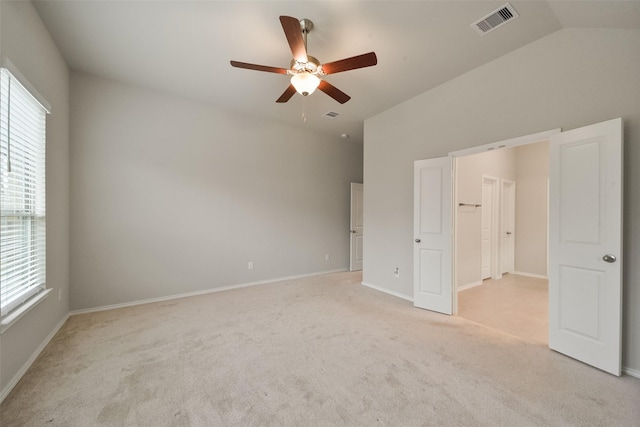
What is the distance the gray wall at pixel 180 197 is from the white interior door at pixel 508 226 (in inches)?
148

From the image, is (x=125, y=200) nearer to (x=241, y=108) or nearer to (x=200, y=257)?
(x=200, y=257)

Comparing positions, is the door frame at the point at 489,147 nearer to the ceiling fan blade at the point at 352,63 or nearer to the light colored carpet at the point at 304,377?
the light colored carpet at the point at 304,377

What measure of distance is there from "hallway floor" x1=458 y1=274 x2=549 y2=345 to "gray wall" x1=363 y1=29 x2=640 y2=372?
0.78 m

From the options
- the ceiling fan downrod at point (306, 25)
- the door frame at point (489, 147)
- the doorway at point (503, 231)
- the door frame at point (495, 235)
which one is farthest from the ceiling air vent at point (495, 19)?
the door frame at point (495, 235)

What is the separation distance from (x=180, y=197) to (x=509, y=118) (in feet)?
14.5

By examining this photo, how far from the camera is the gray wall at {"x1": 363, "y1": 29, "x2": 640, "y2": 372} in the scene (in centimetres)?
206

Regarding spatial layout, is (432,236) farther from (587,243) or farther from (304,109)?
(304,109)

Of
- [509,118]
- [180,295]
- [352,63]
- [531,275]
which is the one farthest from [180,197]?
[531,275]

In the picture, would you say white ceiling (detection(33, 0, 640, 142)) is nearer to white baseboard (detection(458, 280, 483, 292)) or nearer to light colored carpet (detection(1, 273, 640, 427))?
light colored carpet (detection(1, 273, 640, 427))

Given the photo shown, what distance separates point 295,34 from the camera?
6.20 ft

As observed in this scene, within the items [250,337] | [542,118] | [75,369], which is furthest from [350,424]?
[542,118]

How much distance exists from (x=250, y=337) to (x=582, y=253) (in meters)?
3.16

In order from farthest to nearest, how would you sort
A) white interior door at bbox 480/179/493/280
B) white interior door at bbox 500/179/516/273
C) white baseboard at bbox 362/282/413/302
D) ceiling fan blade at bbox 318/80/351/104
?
1. white interior door at bbox 500/179/516/273
2. white interior door at bbox 480/179/493/280
3. white baseboard at bbox 362/282/413/302
4. ceiling fan blade at bbox 318/80/351/104

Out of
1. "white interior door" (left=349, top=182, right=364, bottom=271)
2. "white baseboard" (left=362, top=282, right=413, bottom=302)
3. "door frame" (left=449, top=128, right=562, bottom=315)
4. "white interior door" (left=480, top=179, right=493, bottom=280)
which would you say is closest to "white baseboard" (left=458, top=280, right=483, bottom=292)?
"white interior door" (left=480, top=179, right=493, bottom=280)
